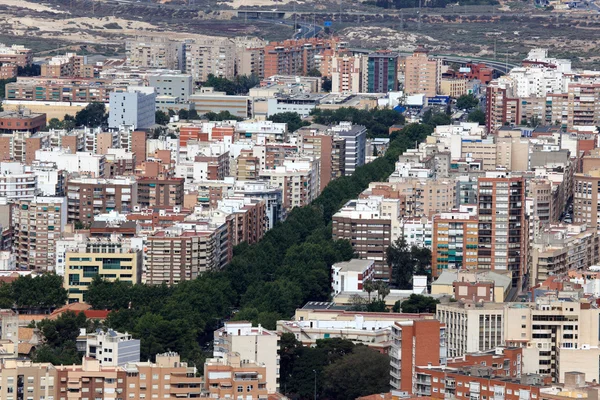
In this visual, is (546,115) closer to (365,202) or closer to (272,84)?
(272,84)

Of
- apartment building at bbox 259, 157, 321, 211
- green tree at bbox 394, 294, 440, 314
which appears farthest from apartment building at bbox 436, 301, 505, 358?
apartment building at bbox 259, 157, 321, 211

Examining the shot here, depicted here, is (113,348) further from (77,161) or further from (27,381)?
(77,161)

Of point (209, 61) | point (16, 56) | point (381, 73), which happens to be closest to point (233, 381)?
point (381, 73)

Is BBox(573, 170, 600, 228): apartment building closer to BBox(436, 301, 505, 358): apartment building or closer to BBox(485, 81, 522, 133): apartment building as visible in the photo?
BBox(436, 301, 505, 358): apartment building

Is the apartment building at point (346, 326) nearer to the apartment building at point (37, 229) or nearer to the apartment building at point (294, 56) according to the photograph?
the apartment building at point (37, 229)

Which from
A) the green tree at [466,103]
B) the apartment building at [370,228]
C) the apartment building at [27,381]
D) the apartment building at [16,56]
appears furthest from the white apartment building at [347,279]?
the apartment building at [16,56]

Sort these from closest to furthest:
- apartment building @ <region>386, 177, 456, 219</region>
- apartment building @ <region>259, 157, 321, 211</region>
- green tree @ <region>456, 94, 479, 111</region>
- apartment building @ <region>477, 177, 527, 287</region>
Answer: apartment building @ <region>477, 177, 527, 287</region> → apartment building @ <region>386, 177, 456, 219</region> → apartment building @ <region>259, 157, 321, 211</region> → green tree @ <region>456, 94, 479, 111</region>

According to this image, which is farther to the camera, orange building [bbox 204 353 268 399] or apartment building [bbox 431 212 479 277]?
apartment building [bbox 431 212 479 277]
